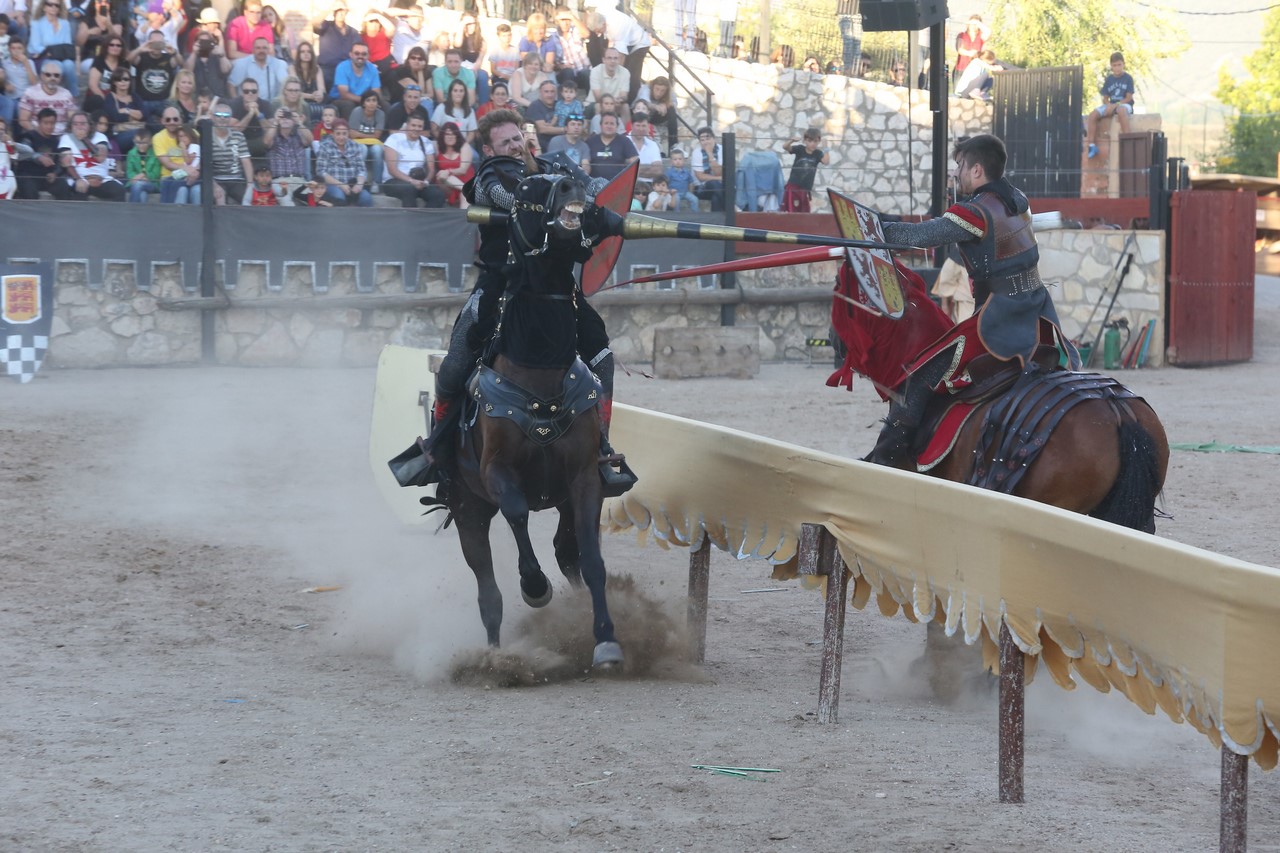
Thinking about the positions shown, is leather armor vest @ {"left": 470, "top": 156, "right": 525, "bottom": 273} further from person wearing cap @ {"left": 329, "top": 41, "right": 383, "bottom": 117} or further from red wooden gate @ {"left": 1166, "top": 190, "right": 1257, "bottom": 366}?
red wooden gate @ {"left": 1166, "top": 190, "right": 1257, "bottom": 366}

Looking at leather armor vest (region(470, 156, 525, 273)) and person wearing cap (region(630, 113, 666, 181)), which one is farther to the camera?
person wearing cap (region(630, 113, 666, 181))

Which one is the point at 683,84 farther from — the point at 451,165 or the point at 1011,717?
the point at 1011,717

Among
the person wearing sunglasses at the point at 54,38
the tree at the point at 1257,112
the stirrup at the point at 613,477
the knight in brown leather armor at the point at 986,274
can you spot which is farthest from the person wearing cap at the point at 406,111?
the tree at the point at 1257,112

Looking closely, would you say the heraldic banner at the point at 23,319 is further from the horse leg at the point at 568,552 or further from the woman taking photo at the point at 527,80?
the horse leg at the point at 568,552

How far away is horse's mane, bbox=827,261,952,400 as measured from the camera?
21.8 ft

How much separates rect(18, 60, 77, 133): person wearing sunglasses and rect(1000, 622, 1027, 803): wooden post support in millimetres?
13289

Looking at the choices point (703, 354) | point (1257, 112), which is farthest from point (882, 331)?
point (1257, 112)

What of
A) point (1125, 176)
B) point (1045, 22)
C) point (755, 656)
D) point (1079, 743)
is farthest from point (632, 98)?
point (1045, 22)

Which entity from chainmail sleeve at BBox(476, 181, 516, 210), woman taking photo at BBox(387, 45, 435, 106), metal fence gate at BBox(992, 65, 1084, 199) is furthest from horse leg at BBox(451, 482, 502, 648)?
metal fence gate at BBox(992, 65, 1084, 199)

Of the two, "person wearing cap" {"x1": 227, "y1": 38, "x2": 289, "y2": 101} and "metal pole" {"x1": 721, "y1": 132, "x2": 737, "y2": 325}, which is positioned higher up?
"person wearing cap" {"x1": 227, "y1": 38, "x2": 289, "y2": 101}

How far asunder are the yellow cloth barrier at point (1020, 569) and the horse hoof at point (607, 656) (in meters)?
0.72

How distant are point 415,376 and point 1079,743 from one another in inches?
201

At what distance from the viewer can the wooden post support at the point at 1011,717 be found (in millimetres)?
4523

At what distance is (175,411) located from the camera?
12945 millimetres
